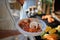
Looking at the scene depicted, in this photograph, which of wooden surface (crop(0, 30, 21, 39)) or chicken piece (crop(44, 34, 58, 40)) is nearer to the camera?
wooden surface (crop(0, 30, 21, 39))

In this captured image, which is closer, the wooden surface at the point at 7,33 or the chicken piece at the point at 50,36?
the wooden surface at the point at 7,33

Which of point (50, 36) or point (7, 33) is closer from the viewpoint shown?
point (7, 33)

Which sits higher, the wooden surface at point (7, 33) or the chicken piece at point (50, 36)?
the wooden surface at point (7, 33)

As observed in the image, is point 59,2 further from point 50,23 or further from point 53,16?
point 50,23

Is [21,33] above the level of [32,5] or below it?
below

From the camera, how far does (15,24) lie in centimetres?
66

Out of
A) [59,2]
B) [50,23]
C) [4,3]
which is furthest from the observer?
[59,2]

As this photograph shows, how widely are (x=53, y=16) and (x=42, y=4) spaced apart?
141 mm

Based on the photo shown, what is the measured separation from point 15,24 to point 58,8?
0.72 m

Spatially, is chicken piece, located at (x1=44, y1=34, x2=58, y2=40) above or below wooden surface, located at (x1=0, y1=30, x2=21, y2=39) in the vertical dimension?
below

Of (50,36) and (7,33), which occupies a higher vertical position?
(7,33)

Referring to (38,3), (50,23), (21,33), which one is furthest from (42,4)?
(21,33)

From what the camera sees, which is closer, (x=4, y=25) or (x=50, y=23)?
(x=4, y=25)

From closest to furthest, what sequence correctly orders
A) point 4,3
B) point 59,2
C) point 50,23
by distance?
point 4,3 → point 50,23 → point 59,2
